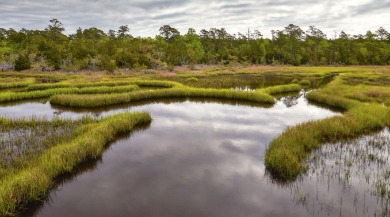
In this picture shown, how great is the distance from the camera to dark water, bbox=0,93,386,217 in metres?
12.0

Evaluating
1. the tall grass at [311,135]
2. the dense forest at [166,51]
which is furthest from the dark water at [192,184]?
the dense forest at [166,51]

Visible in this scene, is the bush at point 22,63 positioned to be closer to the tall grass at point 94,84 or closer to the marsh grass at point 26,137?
the tall grass at point 94,84

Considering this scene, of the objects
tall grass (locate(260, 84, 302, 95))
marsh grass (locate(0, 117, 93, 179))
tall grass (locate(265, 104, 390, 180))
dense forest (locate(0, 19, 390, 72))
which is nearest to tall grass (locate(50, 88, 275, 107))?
tall grass (locate(260, 84, 302, 95))

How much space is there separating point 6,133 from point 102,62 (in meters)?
56.5

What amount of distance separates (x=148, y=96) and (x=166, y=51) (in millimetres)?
63227

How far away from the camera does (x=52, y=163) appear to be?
14.3 meters

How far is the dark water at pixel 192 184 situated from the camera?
12023mm

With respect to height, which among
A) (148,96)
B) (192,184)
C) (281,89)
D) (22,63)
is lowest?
(192,184)

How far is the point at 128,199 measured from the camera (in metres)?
12.9

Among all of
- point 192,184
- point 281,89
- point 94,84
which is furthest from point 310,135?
point 94,84

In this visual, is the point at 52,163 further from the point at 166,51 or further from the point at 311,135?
the point at 166,51

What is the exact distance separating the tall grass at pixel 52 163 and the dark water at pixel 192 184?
22.0 inches

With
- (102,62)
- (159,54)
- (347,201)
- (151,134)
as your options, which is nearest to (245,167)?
(347,201)

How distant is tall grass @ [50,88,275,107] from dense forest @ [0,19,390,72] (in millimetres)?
35817
